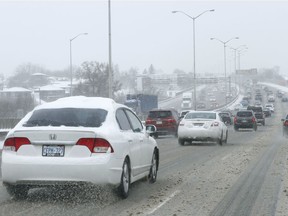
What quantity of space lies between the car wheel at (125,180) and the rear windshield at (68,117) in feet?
2.74

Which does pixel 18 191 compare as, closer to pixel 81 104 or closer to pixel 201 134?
pixel 81 104

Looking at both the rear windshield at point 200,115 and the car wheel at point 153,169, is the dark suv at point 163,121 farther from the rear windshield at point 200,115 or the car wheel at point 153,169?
the car wheel at point 153,169

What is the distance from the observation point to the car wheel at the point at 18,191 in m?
9.45

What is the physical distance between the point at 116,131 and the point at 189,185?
272cm

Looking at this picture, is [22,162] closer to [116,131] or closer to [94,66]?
[116,131]

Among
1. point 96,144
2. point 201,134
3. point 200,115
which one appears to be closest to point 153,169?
point 96,144

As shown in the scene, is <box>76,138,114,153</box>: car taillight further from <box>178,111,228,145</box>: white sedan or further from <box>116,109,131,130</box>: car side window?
<box>178,111,228,145</box>: white sedan

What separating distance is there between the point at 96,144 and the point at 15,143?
1269mm

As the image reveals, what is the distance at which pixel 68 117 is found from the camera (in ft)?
31.4

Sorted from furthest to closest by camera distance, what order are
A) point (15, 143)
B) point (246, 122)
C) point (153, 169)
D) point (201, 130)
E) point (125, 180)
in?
point (246, 122), point (201, 130), point (153, 169), point (125, 180), point (15, 143)

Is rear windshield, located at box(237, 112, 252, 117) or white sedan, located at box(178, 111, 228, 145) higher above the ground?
rear windshield, located at box(237, 112, 252, 117)

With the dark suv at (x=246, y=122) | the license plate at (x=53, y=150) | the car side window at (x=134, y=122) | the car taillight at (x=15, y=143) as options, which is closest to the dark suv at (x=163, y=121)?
the dark suv at (x=246, y=122)

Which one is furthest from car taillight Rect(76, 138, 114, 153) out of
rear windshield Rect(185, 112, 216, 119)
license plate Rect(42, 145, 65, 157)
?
rear windshield Rect(185, 112, 216, 119)

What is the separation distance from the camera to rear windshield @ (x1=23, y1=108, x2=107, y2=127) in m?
9.43
